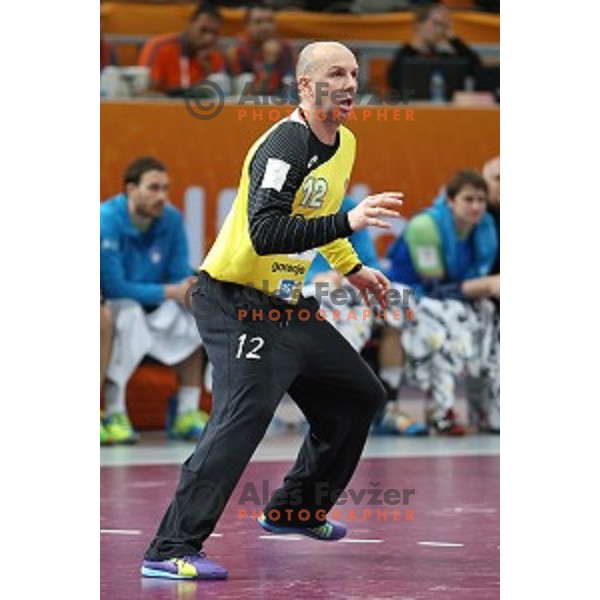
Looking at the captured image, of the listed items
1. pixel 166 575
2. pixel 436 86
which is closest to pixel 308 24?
pixel 436 86

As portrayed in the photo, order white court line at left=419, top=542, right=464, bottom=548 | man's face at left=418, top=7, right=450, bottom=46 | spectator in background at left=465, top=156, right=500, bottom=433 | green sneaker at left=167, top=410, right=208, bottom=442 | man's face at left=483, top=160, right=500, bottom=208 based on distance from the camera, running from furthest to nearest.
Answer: man's face at left=418, top=7, right=450, bottom=46 < man's face at left=483, top=160, right=500, bottom=208 < spectator in background at left=465, top=156, right=500, bottom=433 < green sneaker at left=167, top=410, right=208, bottom=442 < white court line at left=419, top=542, right=464, bottom=548

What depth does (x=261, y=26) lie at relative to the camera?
1647 centimetres

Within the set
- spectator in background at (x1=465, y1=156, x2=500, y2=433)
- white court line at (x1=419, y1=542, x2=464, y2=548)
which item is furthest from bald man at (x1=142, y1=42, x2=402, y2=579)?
spectator in background at (x1=465, y1=156, x2=500, y2=433)

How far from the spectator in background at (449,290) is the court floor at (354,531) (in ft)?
2.10

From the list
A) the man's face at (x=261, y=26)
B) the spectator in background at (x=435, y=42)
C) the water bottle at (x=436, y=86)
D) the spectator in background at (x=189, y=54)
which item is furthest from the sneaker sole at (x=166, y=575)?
the spectator in background at (x=435, y=42)

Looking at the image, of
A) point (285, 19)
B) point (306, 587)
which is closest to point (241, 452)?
point (306, 587)

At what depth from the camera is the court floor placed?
25.5 ft

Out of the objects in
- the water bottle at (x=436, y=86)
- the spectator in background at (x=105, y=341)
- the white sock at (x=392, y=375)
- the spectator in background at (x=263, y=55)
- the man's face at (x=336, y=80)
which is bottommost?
the white sock at (x=392, y=375)

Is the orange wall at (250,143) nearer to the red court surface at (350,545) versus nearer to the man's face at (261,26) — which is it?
the man's face at (261,26)

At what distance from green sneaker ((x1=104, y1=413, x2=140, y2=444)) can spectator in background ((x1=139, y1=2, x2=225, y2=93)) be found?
3.50 metres

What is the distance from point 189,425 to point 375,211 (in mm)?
6235

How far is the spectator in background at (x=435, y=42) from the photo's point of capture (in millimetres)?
16688

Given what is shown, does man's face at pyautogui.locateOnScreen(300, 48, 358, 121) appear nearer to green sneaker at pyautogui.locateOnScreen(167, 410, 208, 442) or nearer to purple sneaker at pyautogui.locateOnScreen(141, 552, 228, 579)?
purple sneaker at pyautogui.locateOnScreen(141, 552, 228, 579)
